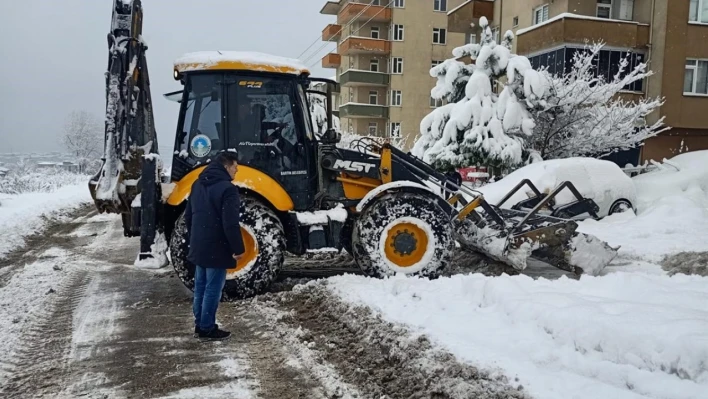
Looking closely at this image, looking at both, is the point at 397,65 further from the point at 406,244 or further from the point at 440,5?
the point at 406,244

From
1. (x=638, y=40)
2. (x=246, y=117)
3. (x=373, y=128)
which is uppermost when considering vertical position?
(x=638, y=40)

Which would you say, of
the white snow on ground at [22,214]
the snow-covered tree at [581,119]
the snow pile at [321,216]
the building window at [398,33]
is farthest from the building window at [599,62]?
the building window at [398,33]

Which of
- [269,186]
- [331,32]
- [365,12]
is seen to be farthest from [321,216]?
[331,32]

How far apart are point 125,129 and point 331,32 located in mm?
40079

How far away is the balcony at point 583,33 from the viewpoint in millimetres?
19672

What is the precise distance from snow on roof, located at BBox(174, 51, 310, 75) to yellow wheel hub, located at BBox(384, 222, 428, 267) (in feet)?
7.33

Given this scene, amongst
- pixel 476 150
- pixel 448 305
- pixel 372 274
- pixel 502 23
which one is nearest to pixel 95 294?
pixel 372 274

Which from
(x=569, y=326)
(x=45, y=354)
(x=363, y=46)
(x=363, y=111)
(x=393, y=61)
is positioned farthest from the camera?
(x=393, y=61)

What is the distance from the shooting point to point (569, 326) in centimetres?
422

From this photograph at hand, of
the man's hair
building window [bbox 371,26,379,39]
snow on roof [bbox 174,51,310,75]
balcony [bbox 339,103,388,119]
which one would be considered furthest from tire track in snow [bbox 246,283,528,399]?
building window [bbox 371,26,379,39]

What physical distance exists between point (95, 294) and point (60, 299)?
41cm

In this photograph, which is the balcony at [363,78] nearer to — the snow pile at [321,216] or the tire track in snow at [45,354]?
the snow pile at [321,216]

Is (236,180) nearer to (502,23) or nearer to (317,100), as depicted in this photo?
(317,100)

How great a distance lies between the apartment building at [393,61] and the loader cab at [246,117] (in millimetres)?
34357
